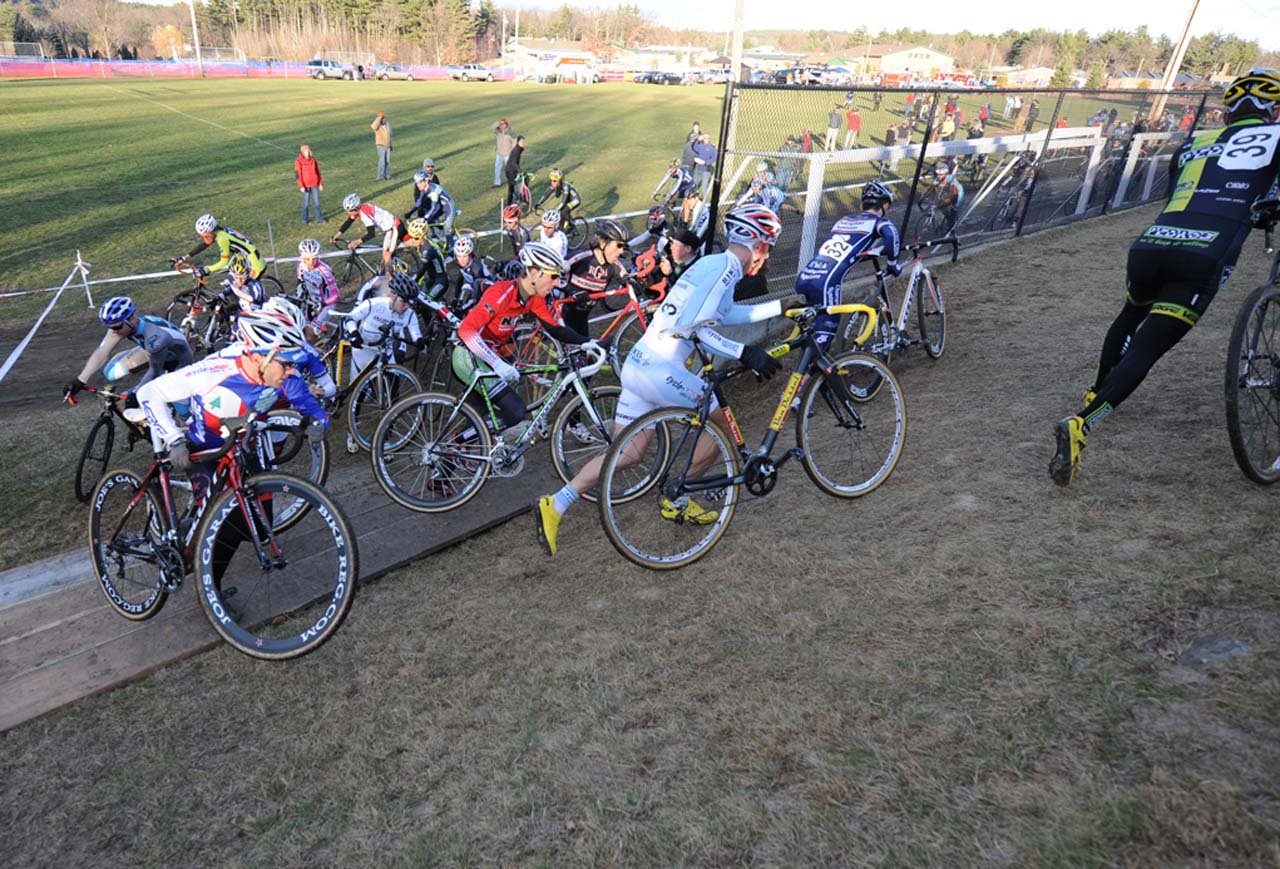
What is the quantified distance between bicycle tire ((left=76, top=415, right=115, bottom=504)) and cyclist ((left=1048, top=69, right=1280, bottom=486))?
8002 mm

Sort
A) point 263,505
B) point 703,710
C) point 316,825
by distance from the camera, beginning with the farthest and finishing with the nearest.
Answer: point 263,505 → point 703,710 → point 316,825

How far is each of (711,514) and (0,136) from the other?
3559 cm

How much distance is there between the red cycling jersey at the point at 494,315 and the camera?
604 cm

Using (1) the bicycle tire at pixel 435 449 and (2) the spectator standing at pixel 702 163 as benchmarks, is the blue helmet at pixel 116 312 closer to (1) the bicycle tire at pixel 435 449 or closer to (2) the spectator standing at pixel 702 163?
(1) the bicycle tire at pixel 435 449

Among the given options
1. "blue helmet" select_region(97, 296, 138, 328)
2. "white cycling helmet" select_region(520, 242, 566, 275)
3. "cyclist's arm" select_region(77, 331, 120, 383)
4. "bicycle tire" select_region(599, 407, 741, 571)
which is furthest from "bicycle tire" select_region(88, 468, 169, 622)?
"white cycling helmet" select_region(520, 242, 566, 275)

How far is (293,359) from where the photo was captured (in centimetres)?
482

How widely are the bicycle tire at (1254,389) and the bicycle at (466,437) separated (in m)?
4.04

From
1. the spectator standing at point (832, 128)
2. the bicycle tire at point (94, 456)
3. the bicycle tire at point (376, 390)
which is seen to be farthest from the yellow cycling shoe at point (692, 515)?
the spectator standing at point (832, 128)

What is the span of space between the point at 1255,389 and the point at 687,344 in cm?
363

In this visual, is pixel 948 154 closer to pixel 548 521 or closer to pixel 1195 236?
pixel 1195 236

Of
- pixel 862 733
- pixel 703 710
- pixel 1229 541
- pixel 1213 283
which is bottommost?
pixel 703 710

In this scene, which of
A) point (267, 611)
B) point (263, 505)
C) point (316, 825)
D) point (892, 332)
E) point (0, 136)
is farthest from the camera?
point (0, 136)

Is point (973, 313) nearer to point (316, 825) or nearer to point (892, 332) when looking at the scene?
point (892, 332)

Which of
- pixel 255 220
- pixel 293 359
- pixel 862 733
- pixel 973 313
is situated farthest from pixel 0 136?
pixel 862 733
